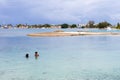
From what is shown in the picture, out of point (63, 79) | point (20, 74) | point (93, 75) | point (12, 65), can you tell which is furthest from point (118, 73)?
point (12, 65)

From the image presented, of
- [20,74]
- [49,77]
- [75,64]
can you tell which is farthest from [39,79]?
[75,64]

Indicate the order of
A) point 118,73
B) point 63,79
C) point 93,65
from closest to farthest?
1. point 63,79
2. point 118,73
3. point 93,65

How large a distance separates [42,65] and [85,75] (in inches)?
319

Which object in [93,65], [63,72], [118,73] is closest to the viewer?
[118,73]

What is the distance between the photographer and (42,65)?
32.1 m

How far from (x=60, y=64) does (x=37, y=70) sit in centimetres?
438

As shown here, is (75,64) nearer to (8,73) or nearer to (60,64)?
(60,64)

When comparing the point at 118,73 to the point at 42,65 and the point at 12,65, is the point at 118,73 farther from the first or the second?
the point at 12,65

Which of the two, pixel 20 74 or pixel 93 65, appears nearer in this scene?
pixel 20 74

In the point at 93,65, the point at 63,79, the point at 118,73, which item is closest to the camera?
the point at 63,79

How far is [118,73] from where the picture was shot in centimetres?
2553

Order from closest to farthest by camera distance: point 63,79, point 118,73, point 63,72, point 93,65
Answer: point 63,79, point 118,73, point 63,72, point 93,65

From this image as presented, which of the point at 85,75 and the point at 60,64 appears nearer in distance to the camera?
the point at 85,75

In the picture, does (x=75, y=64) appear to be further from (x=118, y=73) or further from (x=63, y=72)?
(x=118, y=73)
